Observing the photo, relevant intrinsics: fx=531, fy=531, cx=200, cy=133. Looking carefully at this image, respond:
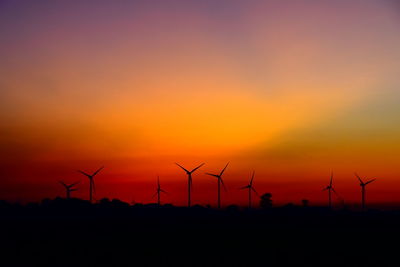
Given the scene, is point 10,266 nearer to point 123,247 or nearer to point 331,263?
point 123,247

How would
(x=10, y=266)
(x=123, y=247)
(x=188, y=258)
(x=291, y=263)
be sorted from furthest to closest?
(x=123, y=247) → (x=188, y=258) → (x=291, y=263) → (x=10, y=266)

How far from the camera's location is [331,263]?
7494cm

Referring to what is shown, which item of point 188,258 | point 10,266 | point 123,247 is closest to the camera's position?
point 10,266

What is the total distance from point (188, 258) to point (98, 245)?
94.8ft

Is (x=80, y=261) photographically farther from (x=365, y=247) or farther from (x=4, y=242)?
(x=365, y=247)

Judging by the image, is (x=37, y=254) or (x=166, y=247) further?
(x=166, y=247)

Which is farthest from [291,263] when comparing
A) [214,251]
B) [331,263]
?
[214,251]

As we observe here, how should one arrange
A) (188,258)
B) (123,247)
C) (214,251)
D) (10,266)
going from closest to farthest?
(10,266) → (188,258) → (214,251) → (123,247)

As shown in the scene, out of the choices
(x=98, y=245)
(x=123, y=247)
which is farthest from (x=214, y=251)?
(x=98, y=245)

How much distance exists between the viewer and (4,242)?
4345 inches

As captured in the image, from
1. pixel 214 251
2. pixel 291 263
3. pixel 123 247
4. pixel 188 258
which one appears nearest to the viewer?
pixel 291 263

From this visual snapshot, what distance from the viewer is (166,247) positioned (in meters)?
99.2

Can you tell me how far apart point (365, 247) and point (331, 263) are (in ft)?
102

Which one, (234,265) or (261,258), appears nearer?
(234,265)
